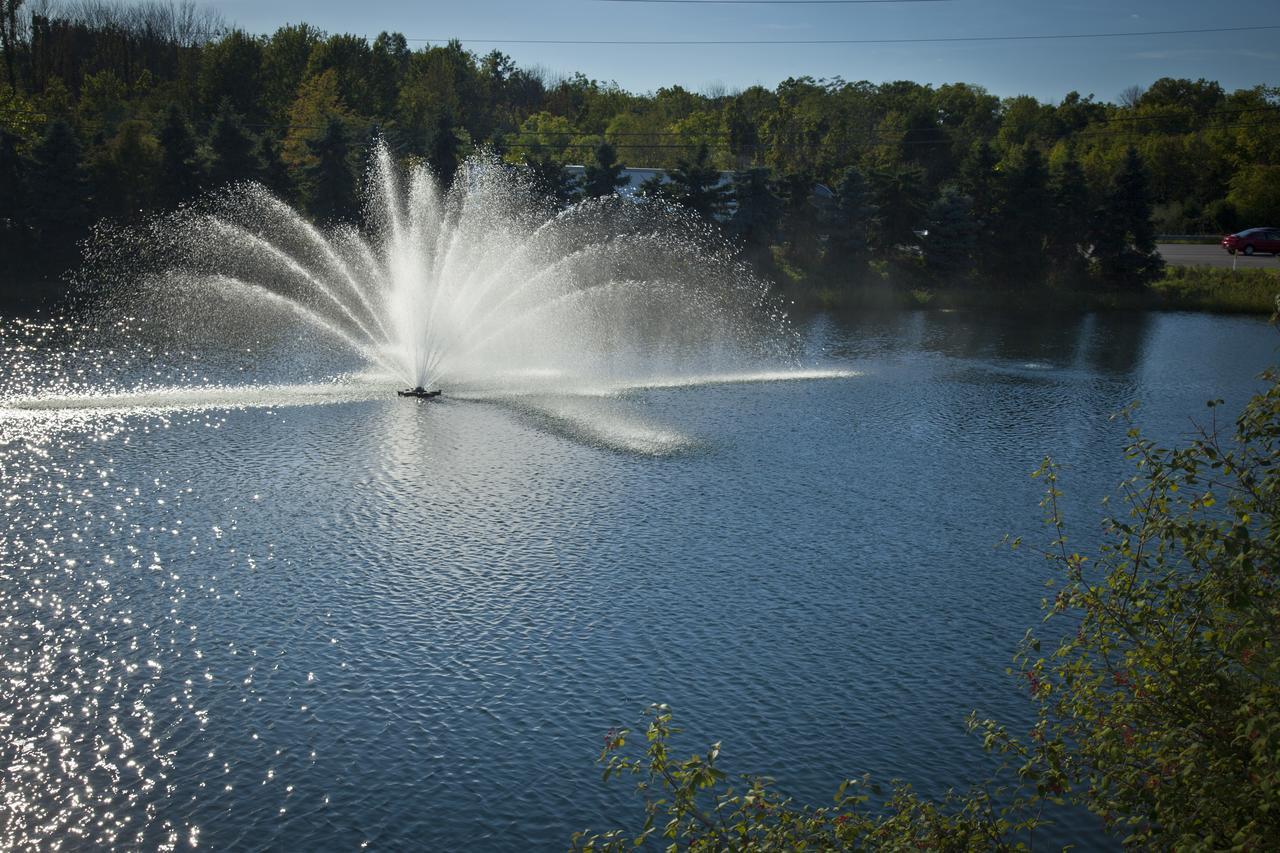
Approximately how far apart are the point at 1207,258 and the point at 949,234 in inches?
1047

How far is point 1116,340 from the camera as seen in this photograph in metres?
66.1

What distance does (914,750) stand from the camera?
1956 centimetres

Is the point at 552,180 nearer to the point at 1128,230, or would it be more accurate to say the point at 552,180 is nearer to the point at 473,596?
the point at 1128,230

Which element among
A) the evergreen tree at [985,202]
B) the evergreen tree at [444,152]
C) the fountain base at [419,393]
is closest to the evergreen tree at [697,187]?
the evergreen tree at [444,152]

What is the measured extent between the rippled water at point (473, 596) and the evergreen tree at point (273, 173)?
110 feet

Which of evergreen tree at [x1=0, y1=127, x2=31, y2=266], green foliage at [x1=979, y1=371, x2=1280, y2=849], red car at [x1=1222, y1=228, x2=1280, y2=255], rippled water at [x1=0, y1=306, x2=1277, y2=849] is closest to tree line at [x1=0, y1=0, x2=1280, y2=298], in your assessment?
evergreen tree at [x1=0, y1=127, x2=31, y2=266]

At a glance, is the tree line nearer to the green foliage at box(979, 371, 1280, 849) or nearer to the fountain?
the fountain

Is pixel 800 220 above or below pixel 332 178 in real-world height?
below

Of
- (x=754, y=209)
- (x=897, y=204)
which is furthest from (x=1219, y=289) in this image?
(x=754, y=209)

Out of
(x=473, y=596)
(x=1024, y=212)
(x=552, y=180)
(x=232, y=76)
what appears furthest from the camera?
(x=232, y=76)

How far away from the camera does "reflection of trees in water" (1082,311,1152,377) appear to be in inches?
2281

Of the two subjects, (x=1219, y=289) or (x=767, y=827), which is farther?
(x=1219, y=289)

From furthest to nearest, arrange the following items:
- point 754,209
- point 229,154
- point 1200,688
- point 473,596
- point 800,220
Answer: point 800,220 < point 754,209 < point 229,154 < point 473,596 < point 1200,688

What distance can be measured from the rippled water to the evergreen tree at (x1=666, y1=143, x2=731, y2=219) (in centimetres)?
3464
